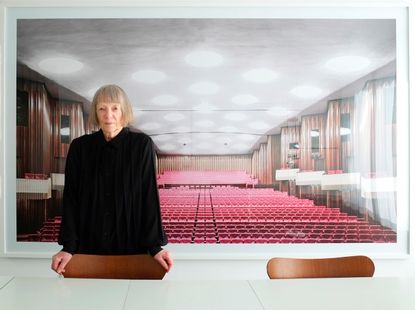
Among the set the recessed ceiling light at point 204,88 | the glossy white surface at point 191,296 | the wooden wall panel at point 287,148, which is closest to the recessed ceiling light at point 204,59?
the recessed ceiling light at point 204,88

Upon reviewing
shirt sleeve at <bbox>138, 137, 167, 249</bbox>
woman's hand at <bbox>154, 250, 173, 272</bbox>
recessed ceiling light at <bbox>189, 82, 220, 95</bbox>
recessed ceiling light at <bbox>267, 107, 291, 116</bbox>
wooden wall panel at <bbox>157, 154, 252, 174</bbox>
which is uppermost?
recessed ceiling light at <bbox>189, 82, 220, 95</bbox>

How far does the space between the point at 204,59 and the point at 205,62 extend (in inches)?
1.0

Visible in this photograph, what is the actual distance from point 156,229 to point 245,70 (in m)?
1.72

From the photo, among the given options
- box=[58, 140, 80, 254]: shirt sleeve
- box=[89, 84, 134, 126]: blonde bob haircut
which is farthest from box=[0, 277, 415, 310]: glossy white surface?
box=[89, 84, 134, 126]: blonde bob haircut

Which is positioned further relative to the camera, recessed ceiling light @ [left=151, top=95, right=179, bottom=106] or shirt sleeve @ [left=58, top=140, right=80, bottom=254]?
recessed ceiling light @ [left=151, top=95, right=179, bottom=106]

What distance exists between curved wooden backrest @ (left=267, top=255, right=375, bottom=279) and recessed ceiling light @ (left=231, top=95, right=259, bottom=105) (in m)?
1.65

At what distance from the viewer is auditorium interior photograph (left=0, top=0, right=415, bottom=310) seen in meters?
3.40

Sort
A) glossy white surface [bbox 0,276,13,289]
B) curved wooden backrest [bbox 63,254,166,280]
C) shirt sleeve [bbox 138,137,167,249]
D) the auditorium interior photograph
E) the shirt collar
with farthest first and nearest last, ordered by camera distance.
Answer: the auditorium interior photograph, the shirt collar, shirt sleeve [bbox 138,137,167,249], curved wooden backrest [bbox 63,254,166,280], glossy white surface [bbox 0,276,13,289]

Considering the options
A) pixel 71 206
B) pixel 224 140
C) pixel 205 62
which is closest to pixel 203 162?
pixel 224 140

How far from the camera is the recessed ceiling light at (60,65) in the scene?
3422 mm

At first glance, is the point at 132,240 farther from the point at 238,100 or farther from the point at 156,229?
the point at 238,100

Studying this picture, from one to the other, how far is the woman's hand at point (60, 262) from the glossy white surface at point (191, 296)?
45 centimetres

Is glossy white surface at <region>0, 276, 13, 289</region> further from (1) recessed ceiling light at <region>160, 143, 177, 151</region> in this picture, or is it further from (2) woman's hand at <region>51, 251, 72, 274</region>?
(1) recessed ceiling light at <region>160, 143, 177, 151</region>

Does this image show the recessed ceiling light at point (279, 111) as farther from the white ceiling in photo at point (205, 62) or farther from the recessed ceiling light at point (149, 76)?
the recessed ceiling light at point (149, 76)
